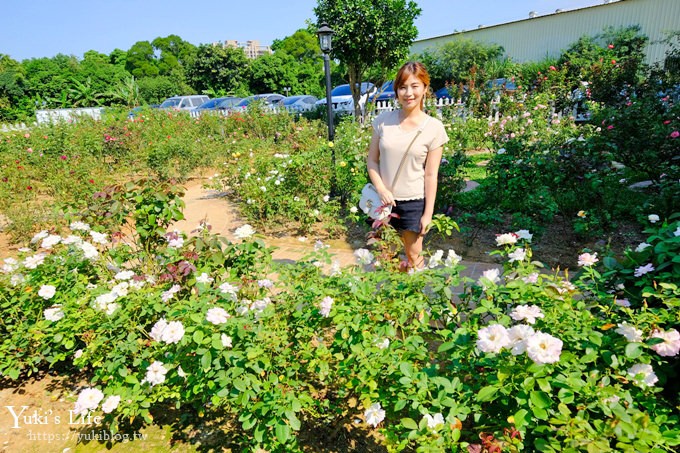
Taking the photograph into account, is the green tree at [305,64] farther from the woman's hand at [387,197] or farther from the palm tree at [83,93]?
the woman's hand at [387,197]

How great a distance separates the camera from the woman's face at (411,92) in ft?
7.38

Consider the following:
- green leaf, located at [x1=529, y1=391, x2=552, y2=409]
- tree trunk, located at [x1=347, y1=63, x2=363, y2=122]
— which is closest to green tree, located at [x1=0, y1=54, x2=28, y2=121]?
tree trunk, located at [x1=347, y1=63, x2=363, y2=122]

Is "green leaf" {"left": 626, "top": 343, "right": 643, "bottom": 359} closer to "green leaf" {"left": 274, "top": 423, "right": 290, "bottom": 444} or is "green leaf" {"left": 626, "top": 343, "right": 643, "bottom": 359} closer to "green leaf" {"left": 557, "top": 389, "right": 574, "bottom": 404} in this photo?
"green leaf" {"left": 557, "top": 389, "right": 574, "bottom": 404}

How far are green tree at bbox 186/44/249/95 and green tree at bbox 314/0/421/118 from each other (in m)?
21.0

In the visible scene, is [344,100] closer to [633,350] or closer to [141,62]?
[633,350]

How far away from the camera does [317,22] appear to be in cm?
1149

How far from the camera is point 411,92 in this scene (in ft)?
7.41

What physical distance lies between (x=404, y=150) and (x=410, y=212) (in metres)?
0.38

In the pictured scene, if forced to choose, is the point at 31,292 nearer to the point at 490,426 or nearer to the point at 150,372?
the point at 150,372

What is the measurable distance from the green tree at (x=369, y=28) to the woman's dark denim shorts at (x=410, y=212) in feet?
28.9

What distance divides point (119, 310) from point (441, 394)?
1464 millimetres

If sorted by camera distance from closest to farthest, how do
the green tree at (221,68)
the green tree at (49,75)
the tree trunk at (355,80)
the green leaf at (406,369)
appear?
the green leaf at (406,369) < the tree trunk at (355,80) < the green tree at (221,68) < the green tree at (49,75)

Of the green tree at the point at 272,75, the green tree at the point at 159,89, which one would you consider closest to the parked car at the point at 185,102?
the green tree at the point at 272,75

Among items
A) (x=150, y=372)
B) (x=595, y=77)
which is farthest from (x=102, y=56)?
(x=150, y=372)
